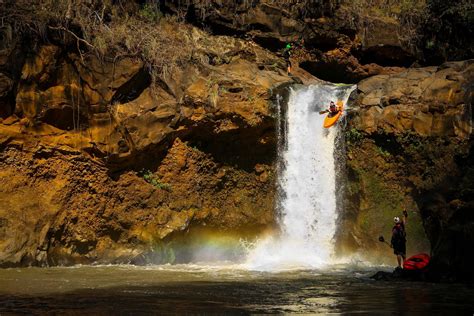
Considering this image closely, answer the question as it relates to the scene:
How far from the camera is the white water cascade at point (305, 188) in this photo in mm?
18672

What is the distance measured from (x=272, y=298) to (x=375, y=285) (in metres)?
2.83

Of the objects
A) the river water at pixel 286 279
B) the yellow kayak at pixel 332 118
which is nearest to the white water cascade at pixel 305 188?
the river water at pixel 286 279

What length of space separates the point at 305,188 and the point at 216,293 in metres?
8.43

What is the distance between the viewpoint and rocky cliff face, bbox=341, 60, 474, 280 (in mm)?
17875

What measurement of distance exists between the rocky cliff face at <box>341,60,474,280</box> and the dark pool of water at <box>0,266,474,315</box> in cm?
341

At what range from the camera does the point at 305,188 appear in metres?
19.0

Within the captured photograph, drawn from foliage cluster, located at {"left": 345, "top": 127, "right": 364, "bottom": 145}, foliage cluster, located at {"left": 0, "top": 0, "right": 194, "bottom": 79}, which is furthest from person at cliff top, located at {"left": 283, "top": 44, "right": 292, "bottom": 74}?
foliage cluster, located at {"left": 345, "top": 127, "right": 364, "bottom": 145}

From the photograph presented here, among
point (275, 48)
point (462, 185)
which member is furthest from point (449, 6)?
point (462, 185)

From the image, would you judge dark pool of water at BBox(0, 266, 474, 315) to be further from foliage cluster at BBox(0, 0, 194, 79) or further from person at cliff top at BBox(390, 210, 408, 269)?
foliage cluster at BBox(0, 0, 194, 79)

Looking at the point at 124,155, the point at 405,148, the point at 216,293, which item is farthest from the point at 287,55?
the point at 216,293

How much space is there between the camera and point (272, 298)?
34.2ft

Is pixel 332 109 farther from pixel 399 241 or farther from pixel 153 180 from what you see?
pixel 153 180

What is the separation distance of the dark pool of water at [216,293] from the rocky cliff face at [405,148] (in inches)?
134

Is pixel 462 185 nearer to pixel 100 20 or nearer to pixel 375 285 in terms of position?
pixel 375 285
